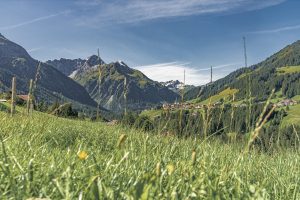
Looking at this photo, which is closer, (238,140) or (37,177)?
(37,177)

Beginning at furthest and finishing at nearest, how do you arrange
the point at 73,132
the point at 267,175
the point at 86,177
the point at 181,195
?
the point at 73,132, the point at 267,175, the point at 86,177, the point at 181,195

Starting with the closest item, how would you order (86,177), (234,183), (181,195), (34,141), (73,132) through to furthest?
(181,195) → (86,177) → (234,183) → (34,141) → (73,132)

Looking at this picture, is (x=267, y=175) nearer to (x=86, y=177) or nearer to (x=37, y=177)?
(x=86, y=177)

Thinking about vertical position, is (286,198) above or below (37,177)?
below

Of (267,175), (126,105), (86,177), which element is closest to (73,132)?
(126,105)

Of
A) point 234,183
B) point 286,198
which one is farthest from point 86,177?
point 286,198

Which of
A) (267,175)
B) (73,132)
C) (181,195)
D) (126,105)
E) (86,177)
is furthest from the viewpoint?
(73,132)

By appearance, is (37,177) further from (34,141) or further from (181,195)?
(34,141)

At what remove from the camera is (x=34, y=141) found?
6.19 metres

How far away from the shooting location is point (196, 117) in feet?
31.6

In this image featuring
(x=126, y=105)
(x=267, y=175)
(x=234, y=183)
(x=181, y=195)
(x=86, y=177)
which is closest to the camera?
(x=181, y=195)

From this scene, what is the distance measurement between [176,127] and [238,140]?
59.6 inches

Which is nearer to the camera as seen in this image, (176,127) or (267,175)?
(267,175)

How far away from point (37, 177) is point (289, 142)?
8.66 meters
